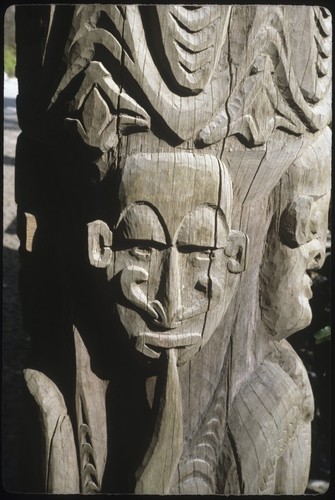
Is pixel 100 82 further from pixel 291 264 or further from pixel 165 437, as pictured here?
pixel 165 437

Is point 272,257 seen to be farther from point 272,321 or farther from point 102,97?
point 102,97

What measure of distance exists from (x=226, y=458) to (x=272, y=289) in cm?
47

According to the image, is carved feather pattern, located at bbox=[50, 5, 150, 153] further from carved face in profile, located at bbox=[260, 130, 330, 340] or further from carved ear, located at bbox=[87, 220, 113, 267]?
carved face in profile, located at bbox=[260, 130, 330, 340]

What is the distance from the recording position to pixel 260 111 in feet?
5.74

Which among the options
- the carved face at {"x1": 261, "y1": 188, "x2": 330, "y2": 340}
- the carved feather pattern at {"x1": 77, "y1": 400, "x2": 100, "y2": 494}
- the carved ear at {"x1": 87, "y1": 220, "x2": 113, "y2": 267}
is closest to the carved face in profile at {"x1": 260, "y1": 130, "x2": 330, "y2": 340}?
the carved face at {"x1": 261, "y1": 188, "x2": 330, "y2": 340}

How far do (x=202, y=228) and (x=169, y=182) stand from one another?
5.5 inches

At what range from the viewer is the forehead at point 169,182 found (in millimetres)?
1672

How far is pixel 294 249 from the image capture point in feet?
6.37

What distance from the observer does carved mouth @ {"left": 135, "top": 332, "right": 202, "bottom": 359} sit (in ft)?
5.68

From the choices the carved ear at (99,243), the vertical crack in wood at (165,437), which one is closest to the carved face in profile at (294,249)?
the vertical crack in wood at (165,437)

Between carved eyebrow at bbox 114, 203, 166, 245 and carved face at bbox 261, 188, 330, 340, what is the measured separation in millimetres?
379

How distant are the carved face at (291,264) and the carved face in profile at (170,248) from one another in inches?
7.5

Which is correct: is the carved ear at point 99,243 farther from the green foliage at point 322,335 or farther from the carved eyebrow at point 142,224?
the green foliage at point 322,335

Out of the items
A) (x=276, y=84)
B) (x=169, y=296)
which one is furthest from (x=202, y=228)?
(x=276, y=84)
